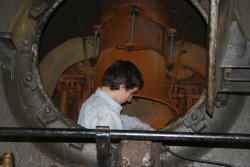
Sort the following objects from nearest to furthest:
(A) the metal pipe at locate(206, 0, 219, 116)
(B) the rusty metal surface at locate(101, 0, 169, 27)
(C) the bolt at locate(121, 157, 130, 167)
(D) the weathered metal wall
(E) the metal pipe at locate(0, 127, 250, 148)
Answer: (A) the metal pipe at locate(206, 0, 219, 116), (E) the metal pipe at locate(0, 127, 250, 148), (C) the bolt at locate(121, 157, 130, 167), (D) the weathered metal wall, (B) the rusty metal surface at locate(101, 0, 169, 27)

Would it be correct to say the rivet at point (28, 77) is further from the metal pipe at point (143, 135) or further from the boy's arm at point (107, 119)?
the metal pipe at point (143, 135)

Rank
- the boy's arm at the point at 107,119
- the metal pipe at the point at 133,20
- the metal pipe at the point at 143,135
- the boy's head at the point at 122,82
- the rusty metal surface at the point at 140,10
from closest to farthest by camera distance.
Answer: the metal pipe at the point at 143,135, the boy's arm at the point at 107,119, the boy's head at the point at 122,82, the metal pipe at the point at 133,20, the rusty metal surface at the point at 140,10

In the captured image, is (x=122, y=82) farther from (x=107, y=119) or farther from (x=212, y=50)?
(x=212, y=50)

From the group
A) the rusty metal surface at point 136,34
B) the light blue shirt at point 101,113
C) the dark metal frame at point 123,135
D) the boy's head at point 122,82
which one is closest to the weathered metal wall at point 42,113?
the light blue shirt at point 101,113

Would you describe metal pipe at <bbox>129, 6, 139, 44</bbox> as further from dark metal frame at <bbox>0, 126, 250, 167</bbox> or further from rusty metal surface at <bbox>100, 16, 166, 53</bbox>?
dark metal frame at <bbox>0, 126, 250, 167</bbox>

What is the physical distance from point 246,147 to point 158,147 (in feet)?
2.54

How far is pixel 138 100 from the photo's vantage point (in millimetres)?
3975

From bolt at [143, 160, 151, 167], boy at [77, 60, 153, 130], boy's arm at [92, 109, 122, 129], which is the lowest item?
bolt at [143, 160, 151, 167]

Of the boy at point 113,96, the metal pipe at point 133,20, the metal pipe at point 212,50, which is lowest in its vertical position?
the boy at point 113,96

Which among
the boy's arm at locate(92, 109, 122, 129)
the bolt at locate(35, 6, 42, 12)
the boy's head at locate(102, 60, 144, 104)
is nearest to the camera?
the boy's arm at locate(92, 109, 122, 129)

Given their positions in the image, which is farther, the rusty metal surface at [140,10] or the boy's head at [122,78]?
the rusty metal surface at [140,10]

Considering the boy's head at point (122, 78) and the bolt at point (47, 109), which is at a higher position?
the boy's head at point (122, 78)

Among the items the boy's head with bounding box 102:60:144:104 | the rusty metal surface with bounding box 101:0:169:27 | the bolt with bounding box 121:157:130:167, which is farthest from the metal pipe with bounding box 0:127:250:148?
the rusty metal surface with bounding box 101:0:169:27

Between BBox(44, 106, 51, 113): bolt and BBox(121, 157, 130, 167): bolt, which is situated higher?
BBox(44, 106, 51, 113): bolt
